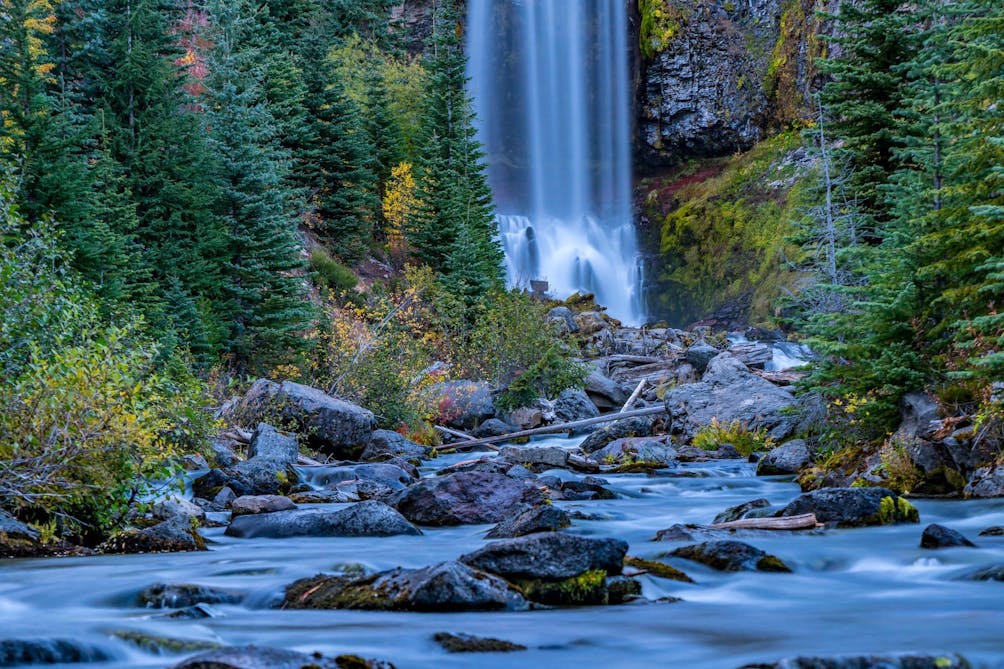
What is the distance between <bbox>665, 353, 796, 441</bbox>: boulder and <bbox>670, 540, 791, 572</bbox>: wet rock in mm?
10500

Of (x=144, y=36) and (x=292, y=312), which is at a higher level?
(x=144, y=36)

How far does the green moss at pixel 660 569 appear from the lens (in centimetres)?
777

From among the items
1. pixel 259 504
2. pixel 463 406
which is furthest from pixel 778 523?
pixel 463 406

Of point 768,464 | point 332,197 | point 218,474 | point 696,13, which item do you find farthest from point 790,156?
point 218,474

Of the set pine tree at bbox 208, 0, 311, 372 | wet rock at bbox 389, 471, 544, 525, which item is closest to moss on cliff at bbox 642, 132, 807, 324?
A: pine tree at bbox 208, 0, 311, 372

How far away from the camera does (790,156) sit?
→ 1896 inches

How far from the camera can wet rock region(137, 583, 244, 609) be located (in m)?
7.00

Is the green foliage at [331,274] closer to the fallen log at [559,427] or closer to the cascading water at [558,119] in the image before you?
the fallen log at [559,427]

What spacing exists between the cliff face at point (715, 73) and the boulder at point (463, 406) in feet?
108

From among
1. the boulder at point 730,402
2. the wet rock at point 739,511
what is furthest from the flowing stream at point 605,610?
the boulder at point 730,402

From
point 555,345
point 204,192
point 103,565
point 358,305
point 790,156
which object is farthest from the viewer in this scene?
point 790,156

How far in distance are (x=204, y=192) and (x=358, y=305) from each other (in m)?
7.59

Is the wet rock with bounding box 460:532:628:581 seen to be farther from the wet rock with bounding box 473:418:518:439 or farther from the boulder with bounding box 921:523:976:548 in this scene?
the wet rock with bounding box 473:418:518:439

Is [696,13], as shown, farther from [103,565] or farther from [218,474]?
[103,565]
